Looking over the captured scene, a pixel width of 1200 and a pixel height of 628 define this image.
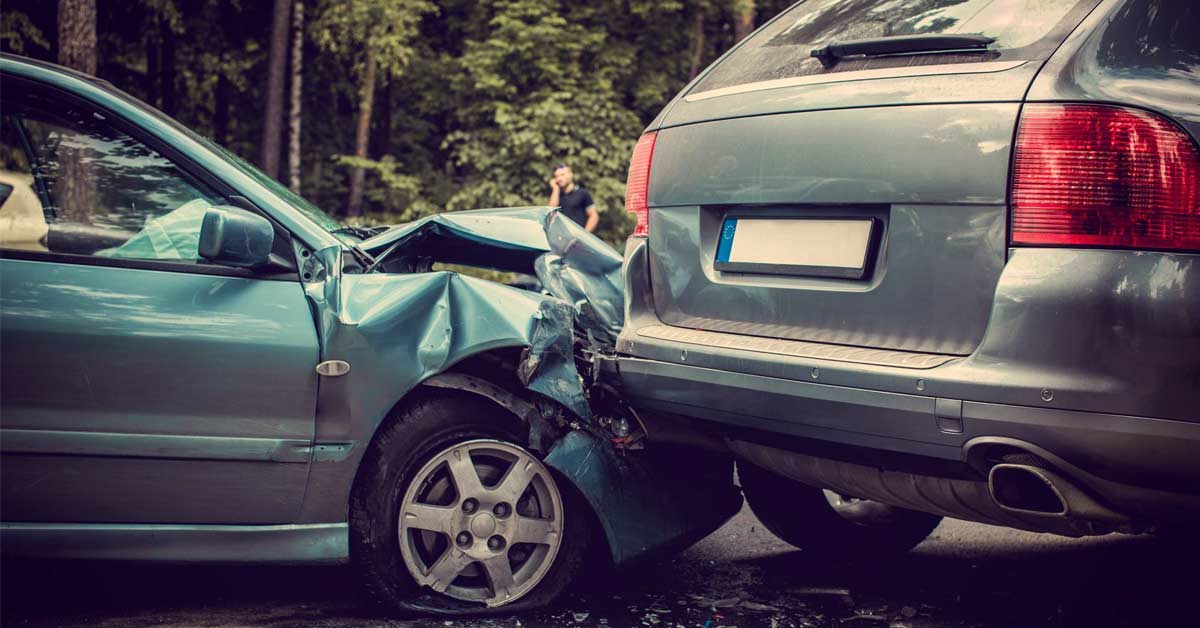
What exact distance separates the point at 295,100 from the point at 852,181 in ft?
58.9

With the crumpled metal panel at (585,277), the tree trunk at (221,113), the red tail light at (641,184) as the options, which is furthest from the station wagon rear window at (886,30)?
the tree trunk at (221,113)

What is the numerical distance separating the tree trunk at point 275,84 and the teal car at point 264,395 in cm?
1420

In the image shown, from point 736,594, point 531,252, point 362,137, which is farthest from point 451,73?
point 736,594

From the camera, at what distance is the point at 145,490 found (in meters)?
3.07

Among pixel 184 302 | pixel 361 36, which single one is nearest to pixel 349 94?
pixel 361 36

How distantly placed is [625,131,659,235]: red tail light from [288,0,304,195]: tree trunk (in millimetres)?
16393

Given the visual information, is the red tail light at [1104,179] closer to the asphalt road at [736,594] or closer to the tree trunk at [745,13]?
the asphalt road at [736,594]

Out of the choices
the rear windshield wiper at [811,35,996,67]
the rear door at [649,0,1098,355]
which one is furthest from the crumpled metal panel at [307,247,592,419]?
the rear windshield wiper at [811,35,996,67]

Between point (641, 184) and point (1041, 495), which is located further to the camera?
point (641, 184)

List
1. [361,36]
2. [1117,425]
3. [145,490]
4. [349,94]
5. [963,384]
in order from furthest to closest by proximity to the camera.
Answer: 1. [349,94]
2. [361,36]
3. [145,490]
4. [963,384]
5. [1117,425]

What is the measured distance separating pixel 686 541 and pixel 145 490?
1629 mm

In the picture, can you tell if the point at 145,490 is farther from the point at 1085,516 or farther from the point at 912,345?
the point at 1085,516

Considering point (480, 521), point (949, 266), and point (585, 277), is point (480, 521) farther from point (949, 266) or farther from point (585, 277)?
point (949, 266)

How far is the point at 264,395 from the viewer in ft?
10.2
